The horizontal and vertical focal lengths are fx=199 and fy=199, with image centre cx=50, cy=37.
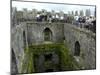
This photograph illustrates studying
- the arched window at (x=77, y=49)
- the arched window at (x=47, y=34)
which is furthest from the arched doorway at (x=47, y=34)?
the arched window at (x=77, y=49)

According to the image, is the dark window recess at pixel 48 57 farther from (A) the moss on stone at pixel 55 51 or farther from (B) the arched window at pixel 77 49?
(B) the arched window at pixel 77 49

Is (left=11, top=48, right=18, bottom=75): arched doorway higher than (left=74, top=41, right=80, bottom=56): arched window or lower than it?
lower

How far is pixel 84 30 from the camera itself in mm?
2668

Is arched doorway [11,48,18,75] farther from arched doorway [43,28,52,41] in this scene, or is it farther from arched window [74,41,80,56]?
arched window [74,41,80,56]

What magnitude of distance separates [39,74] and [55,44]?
431mm

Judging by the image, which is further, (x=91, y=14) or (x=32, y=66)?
(x=91, y=14)

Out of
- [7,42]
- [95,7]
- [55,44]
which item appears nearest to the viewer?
[7,42]

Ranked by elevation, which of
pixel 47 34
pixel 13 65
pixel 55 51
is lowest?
pixel 13 65

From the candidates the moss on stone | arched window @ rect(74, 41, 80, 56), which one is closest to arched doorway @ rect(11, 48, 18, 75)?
the moss on stone

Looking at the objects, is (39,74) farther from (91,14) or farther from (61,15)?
(91,14)

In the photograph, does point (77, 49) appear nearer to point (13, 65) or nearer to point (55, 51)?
point (55, 51)

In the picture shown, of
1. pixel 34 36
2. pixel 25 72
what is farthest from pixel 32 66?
pixel 34 36

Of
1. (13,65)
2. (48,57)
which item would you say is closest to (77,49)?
(48,57)

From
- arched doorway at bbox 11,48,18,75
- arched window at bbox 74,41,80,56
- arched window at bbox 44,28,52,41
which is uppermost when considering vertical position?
arched window at bbox 44,28,52,41
